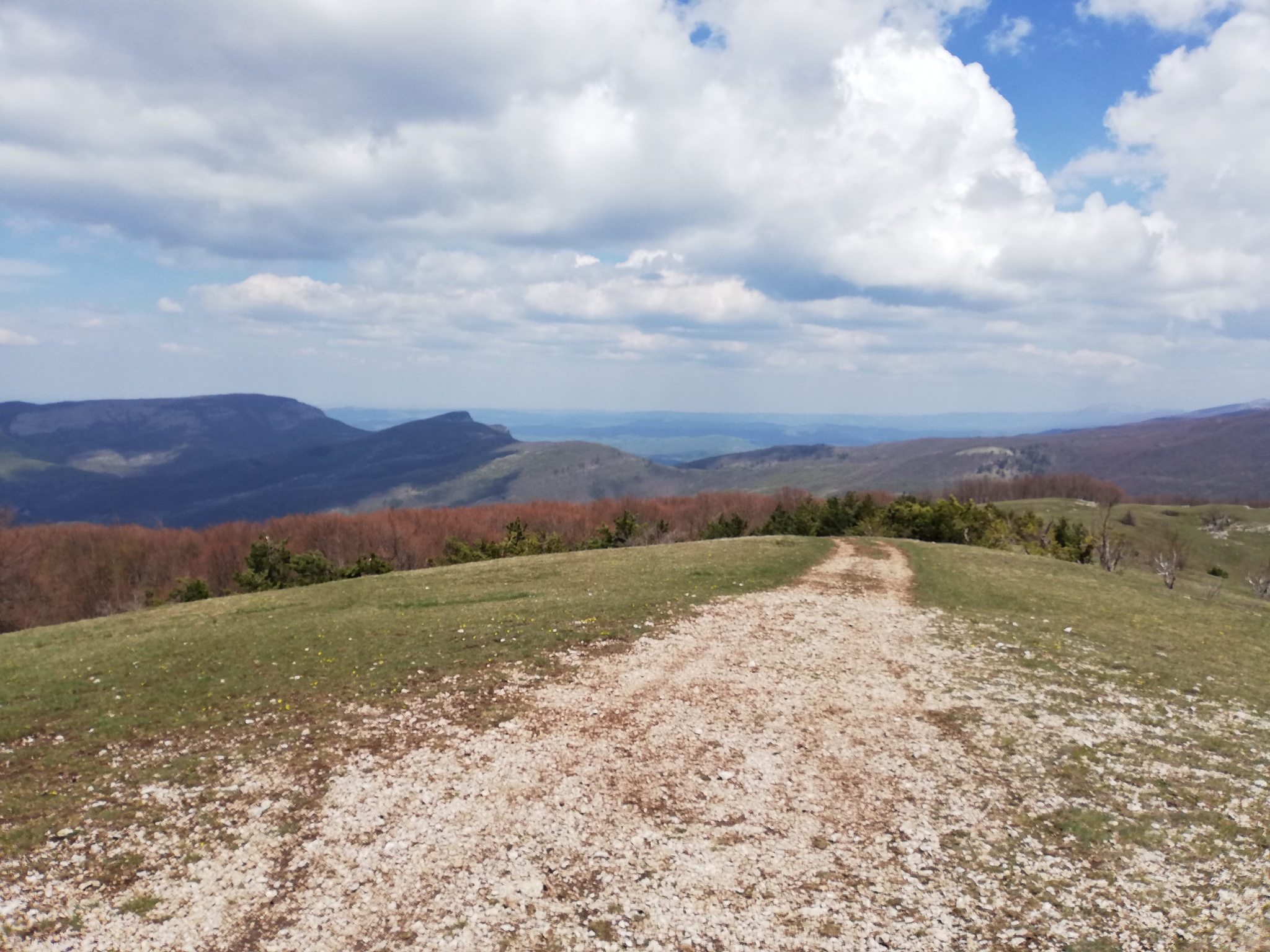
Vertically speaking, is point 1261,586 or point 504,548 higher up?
point 504,548

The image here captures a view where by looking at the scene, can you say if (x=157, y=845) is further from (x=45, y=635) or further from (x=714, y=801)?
(x=45, y=635)

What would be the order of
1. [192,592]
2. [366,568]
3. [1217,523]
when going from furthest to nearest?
[1217,523] → [366,568] → [192,592]

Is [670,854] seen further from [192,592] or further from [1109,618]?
[192,592]

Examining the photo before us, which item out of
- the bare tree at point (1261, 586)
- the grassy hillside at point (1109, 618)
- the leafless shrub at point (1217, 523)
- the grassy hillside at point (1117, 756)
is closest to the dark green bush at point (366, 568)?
the grassy hillside at point (1109, 618)

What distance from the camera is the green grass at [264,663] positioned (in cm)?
1402

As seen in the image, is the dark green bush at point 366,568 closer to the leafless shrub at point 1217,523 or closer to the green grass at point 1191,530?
the green grass at point 1191,530

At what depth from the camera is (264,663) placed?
2066 cm

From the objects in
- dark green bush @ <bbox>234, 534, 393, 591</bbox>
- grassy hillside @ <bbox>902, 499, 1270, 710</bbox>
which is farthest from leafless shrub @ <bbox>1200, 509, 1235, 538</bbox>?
dark green bush @ <bbox>234, 534, 393, 591</bbox>

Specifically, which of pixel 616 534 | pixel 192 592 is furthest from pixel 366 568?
pixel 616 534

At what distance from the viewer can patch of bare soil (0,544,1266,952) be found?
385 inches

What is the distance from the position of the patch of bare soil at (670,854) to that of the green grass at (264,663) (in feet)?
7.27

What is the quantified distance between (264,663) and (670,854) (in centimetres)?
1488

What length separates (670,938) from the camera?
9.69 meters

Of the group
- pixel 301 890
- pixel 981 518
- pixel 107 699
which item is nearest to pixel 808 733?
pixel 301 890
